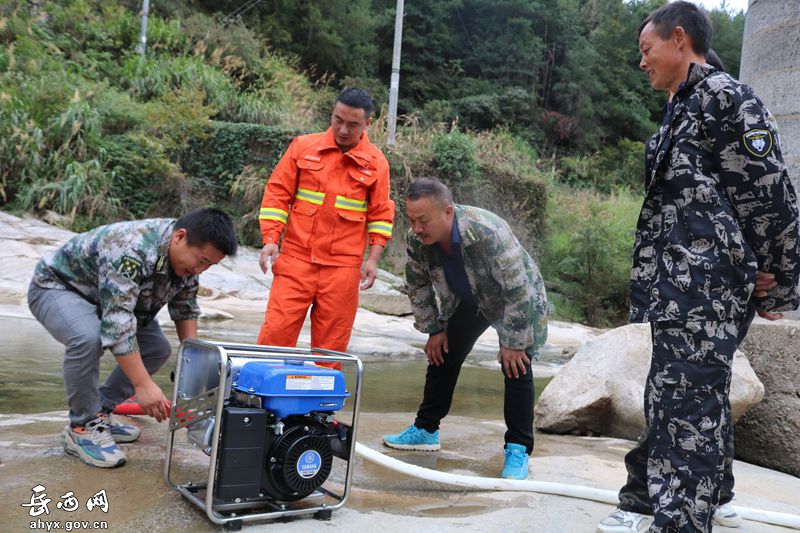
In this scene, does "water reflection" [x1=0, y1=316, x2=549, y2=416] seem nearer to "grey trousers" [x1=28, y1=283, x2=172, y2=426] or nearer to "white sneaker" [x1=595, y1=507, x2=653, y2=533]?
"grey trousers" [x1=28, y1=283, x2=172, y2=426]

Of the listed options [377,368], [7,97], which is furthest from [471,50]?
[377,368]

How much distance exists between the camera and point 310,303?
365 centimetres

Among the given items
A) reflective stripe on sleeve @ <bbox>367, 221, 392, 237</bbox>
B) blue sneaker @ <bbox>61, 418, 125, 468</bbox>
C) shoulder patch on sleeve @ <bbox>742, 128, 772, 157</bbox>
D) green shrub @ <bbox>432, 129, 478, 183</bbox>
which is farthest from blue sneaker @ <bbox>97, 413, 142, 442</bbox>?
green shrub @ <bbox>432, 129, 478, 183</bbox>

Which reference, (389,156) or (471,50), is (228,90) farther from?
(471,50)

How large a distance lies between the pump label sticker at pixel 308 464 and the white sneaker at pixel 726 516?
1.53 metres

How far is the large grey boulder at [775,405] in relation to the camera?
373 centimetres

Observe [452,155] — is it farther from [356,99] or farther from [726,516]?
[726,516]

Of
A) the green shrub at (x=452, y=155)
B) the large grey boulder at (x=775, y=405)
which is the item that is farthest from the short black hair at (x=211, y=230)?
the green shrub at (x=452, y=155)

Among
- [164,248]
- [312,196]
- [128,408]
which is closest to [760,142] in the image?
[164,248]

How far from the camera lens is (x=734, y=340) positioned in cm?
214

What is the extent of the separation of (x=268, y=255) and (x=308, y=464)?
1510 millimetres

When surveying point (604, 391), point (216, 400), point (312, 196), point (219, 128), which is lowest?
point (604, 391)

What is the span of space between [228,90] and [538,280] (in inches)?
489

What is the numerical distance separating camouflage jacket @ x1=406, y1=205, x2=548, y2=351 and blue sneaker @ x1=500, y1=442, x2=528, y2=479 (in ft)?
1.52
